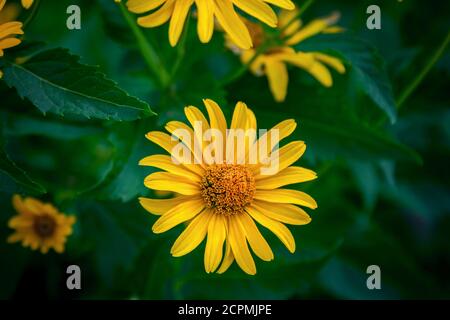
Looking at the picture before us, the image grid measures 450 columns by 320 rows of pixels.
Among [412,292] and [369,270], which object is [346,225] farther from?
[412,292]

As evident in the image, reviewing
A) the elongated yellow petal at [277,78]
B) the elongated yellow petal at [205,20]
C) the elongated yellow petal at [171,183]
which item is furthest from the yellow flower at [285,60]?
the elongated yellow petal at [171,183]

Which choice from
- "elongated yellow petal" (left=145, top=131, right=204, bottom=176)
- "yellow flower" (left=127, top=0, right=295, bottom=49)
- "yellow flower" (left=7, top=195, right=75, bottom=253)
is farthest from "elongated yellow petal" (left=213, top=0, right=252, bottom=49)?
"yellow flower" (left=7, top=195, right=75, bottom=253)

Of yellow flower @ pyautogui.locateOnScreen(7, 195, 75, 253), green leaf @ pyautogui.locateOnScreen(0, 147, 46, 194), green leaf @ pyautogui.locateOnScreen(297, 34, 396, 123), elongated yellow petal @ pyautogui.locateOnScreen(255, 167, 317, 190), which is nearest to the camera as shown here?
green leaf @ pyautogui.locateOnScreen(0, 147, 46, 194)

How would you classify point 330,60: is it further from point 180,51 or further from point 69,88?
point 69,88

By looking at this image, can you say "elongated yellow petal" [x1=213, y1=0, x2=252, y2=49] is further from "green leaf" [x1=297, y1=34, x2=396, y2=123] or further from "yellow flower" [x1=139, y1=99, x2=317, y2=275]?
"green leaf" [x1=297, y1=34, x2=396, y2=123]

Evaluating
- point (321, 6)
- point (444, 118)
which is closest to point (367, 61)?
point (444, 118)

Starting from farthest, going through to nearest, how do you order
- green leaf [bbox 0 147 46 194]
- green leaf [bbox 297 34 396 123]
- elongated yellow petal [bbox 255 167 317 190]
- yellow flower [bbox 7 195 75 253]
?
yellow flower [bbox 7 195 75 253] → green leaf [bbox 297 34 396 123] → elongated yellow petal [bbox 255 167 317 190] → green leaf [bbox 0 147 46 194]
